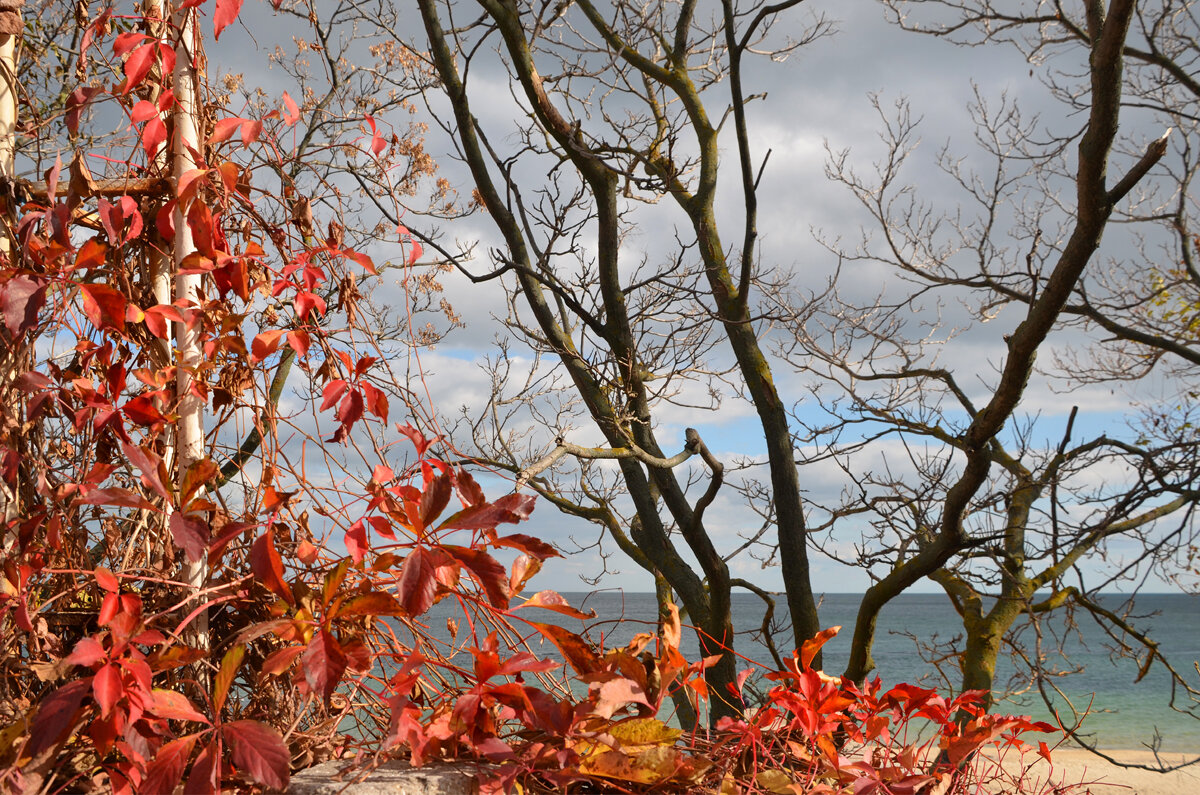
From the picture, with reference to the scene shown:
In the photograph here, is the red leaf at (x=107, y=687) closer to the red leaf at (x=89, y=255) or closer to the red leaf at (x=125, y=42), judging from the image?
the red leaf at (x=89, y=255)

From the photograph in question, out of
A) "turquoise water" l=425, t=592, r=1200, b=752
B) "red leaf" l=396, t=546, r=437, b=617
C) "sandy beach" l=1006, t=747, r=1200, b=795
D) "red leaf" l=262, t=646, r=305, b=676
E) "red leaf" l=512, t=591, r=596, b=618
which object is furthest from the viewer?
"sandy beach" l=1006, t=747, r=1200, b=795

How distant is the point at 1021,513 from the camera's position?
5129 millimetres

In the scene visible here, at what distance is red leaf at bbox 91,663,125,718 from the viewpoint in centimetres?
105

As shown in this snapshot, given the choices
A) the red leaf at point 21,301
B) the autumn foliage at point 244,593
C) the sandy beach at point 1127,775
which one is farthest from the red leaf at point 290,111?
the sandy beach at point 1127,775

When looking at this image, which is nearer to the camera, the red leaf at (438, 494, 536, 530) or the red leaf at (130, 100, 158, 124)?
the red leaf at (438, 494, 536, 530)

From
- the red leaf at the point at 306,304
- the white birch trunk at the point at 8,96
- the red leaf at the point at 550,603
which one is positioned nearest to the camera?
the red leaf at the point at 550,603

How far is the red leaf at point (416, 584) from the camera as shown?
3.33 feet

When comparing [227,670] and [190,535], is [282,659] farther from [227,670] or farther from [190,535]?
[190,535]

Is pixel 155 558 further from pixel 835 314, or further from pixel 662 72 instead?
pixel 835 314

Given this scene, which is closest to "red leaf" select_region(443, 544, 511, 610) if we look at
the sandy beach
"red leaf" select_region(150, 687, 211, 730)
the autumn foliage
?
the autumn foliage

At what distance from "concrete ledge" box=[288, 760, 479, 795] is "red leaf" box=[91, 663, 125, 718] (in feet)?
1.00

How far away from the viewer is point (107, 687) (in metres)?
1.06

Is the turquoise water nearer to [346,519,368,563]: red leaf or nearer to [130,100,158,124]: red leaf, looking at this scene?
[346,519,368,563]: red leaf

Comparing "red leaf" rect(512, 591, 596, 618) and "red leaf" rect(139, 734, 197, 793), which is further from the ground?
"red leaf" rect(512, 591, 596, 618)
